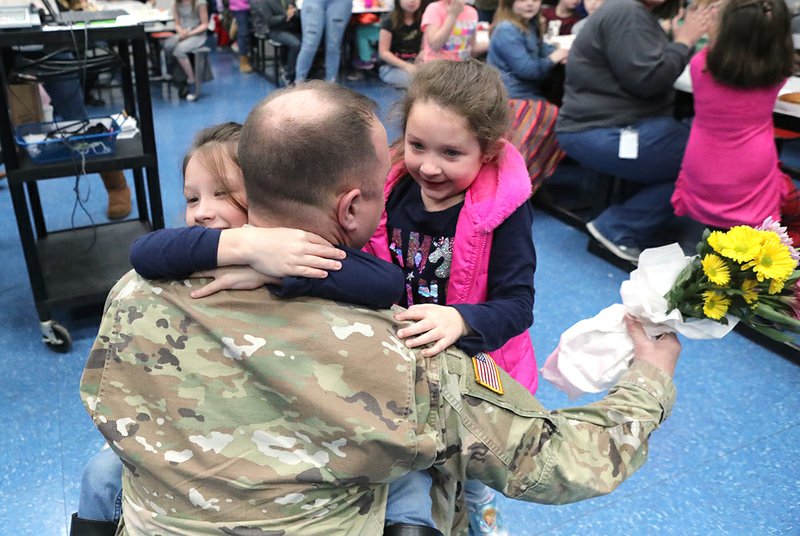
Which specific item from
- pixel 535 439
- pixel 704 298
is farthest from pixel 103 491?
pixel 704 298

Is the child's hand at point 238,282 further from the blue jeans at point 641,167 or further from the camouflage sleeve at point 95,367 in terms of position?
the blue jeans at point 641,167

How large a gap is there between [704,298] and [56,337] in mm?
2105

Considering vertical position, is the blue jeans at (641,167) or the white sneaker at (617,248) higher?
the blue jeans at (641,167)

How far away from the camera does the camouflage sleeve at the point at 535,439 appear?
2.68 ft

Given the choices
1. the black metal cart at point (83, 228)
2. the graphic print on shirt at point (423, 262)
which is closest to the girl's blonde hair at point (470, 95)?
the graphic print on shirt at point (423, 262)

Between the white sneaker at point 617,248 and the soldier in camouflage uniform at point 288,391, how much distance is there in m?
2.43

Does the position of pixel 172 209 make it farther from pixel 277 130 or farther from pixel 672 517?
pixel 277 130

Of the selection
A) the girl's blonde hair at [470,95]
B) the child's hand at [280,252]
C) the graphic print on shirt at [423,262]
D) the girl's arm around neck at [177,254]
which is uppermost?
the girl's blonde hair at [470,95]

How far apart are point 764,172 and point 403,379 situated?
2.30 meters

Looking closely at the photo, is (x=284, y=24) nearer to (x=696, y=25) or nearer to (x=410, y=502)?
(x=696, y=25)

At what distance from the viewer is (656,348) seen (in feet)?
3.46

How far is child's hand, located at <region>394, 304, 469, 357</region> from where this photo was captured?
0.82m

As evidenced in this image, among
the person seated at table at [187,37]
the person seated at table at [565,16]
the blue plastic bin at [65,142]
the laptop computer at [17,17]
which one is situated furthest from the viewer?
the person seated at table at [187,37]

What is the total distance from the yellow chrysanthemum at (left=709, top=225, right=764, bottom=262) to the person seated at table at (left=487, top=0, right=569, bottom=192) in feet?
8.12
